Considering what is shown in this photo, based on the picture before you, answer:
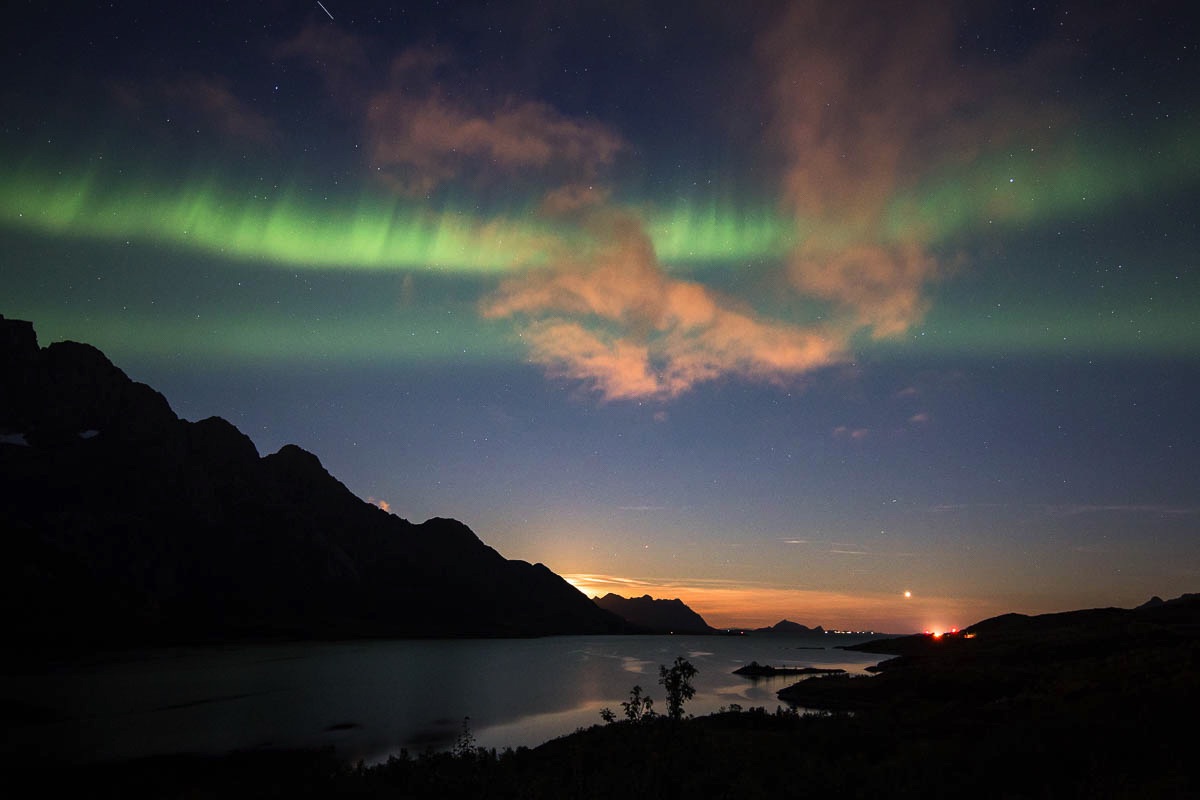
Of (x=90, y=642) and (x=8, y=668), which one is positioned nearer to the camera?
(x=8, y=668)

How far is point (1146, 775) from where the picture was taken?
24016 mm

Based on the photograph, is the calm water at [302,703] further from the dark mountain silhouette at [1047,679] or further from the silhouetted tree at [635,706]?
the silhouetted tree at [635,706]

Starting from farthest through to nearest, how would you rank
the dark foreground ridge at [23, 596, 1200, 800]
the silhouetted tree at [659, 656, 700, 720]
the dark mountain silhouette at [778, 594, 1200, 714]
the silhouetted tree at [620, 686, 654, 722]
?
the dark mountain silhouette at [778, 594, 1200, 714], the silhouetted tree at [620, 686, 654, 722], the silhouetted tree at [659, 656, 700, 720], the dark foreground ridge at [23, 596, 1200, 800]

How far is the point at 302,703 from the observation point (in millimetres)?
93875

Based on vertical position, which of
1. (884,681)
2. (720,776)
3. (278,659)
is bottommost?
(278,659)

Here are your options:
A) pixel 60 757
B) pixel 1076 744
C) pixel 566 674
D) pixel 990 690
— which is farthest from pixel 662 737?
pixel 566 674

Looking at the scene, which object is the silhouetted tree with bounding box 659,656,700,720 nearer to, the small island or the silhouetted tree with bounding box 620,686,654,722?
the silhouetted tree with bounding box 620,686,654,722

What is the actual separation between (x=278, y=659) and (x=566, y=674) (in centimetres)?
8242

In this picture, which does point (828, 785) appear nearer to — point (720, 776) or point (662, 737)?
point (720, 776)

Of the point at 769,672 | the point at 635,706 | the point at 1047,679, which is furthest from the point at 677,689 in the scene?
the point at 769,672

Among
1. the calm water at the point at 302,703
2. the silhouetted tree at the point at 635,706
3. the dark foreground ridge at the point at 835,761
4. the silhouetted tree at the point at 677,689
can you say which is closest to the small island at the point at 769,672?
the calm water at the point at 302,703

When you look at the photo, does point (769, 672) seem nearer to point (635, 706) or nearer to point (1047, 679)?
point (1047, 679)

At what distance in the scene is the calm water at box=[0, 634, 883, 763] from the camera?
63.2 meters

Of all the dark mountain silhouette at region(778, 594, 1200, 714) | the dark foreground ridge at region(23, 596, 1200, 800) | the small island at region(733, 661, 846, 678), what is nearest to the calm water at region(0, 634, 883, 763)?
the small island at region(733, 661, 846, 678)
